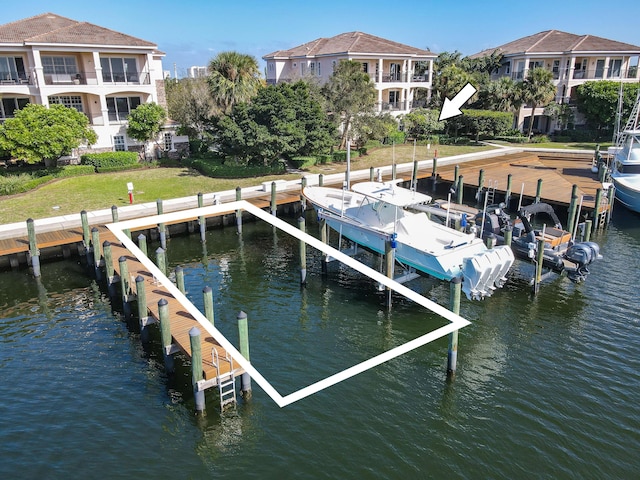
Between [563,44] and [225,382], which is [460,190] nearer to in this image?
[225,382]

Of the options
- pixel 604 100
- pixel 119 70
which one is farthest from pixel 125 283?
pixel 604 100

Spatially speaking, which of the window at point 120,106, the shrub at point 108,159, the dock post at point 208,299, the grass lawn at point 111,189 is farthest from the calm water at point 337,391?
the window at point 120,106

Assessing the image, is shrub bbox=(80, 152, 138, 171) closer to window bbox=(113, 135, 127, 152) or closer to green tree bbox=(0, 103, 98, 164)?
window bbox=(113, 135, 127, 152)

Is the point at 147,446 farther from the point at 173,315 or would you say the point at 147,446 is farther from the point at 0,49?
the point at 0,49

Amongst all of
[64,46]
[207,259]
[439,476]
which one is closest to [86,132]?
[64,46]

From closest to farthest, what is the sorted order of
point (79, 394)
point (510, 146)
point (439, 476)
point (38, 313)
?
point (439, 476) → point (79, 394) → point (38, 313) → point (510, 146)

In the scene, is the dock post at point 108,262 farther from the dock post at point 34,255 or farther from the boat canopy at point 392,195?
the boat canopy at point 392,195
